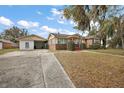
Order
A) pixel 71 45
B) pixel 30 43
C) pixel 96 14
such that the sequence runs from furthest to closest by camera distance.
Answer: pixel 30 43
pixel 71 45
pixel 96 14

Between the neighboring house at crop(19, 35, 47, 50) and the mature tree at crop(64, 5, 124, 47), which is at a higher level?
the mature tree at crop(64, 5, 124, 47)

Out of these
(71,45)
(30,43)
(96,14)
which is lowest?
(71,45)

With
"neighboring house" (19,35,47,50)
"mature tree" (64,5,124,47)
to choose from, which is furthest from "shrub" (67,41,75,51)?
"mature tree" (64,5,124,47)

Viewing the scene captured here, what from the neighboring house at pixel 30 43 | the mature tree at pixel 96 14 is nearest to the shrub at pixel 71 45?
the neighboring house at pixel 30 43

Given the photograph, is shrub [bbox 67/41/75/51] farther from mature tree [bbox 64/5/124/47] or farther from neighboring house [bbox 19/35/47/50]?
mature tree [bbox 64/5/124/47]

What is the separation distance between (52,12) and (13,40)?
7.99 metres

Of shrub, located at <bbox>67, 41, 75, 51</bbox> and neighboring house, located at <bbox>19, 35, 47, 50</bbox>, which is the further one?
neighboring house, located at <bbox>19, 35, 47, 50</bbox>

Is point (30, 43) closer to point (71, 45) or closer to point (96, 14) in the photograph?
point (71, 45)

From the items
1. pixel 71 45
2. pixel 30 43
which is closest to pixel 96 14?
pixel 71 45

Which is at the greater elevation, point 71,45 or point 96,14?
point 96,14

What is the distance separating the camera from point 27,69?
18.2 ft

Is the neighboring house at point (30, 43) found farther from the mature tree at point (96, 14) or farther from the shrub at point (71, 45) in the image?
the mature tree at point (96, 14)

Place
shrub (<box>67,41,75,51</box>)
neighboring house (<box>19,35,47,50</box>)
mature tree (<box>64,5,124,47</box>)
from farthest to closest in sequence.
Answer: neighboring house (<box>19,35,47,50</box>), shrub (<box>67,41,75,51</box>), mature tree (<box>64,5,124,47</box>)
